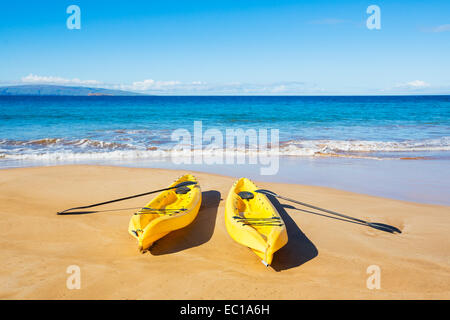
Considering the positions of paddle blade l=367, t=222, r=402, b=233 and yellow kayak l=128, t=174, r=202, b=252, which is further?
paddle blade l=367, t=222, r=402, b=233

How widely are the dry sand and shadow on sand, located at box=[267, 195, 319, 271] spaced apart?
14 millimetres

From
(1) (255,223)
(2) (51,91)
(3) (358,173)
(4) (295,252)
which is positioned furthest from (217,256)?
(2) (51,91)

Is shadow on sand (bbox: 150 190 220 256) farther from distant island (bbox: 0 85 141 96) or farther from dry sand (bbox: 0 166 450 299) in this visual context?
distant island (bbox: 0 85 141 96)

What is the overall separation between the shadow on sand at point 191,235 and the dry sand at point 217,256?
1 cm

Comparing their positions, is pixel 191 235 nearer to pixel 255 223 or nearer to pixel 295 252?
pixel 255 223

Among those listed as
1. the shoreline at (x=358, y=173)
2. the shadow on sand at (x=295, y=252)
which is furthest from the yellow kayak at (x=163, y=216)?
the shoreline at (x=358, y=173)

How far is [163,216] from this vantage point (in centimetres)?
400

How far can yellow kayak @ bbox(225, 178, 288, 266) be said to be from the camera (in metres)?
Answer: 3.41

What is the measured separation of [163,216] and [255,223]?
1.21 meters

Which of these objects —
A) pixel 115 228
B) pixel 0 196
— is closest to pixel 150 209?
pixel 115 228

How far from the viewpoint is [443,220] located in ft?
16.1

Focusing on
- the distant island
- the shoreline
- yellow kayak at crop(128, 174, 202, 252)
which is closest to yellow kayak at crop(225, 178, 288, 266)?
yellow kayak at crop(128, 174, 202, 252)

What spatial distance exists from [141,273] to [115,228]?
1.52 metres
